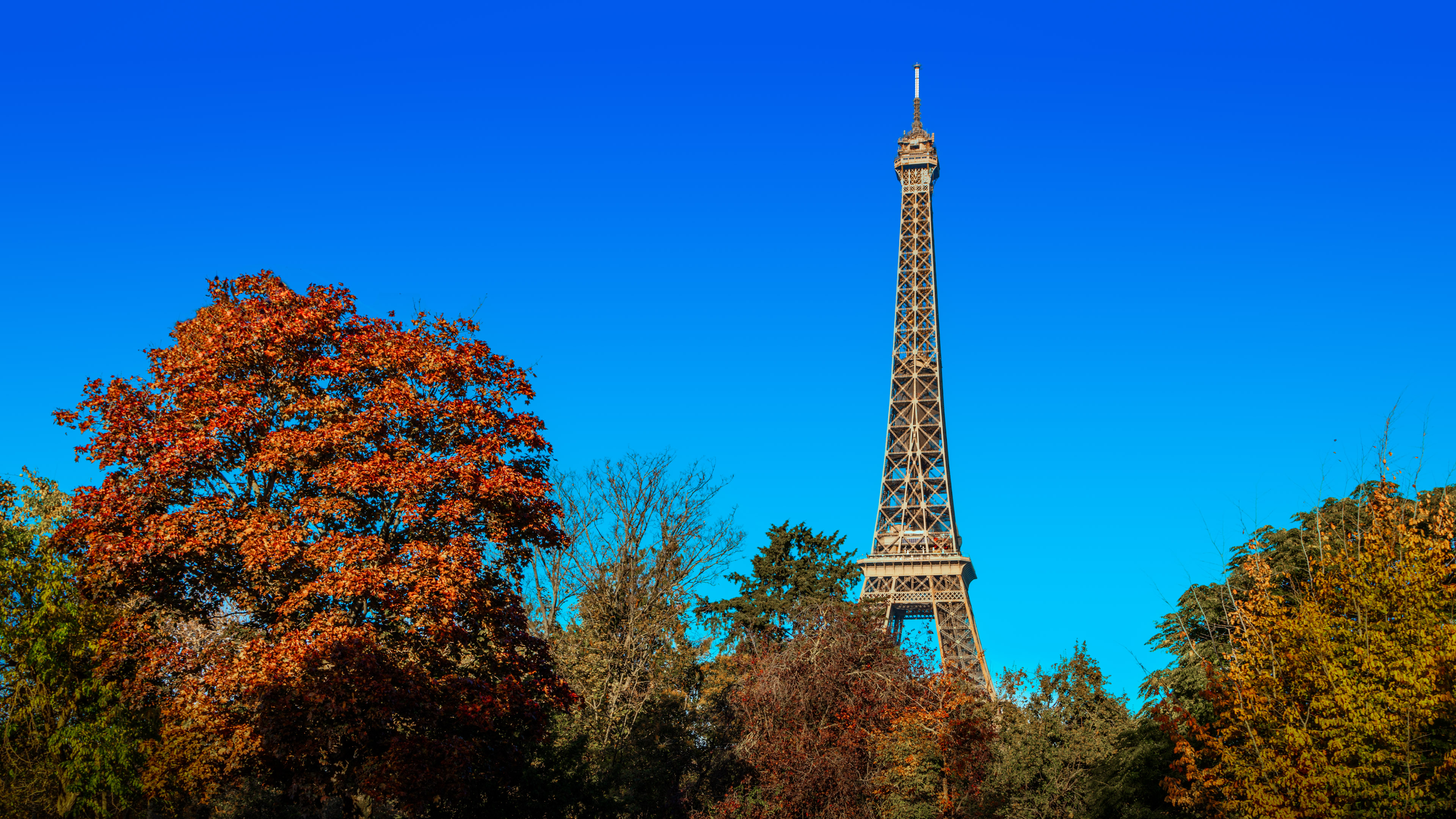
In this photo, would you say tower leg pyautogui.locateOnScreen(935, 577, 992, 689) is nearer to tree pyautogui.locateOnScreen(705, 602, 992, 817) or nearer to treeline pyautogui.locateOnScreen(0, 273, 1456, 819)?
tree pyautogui.locateOnScreen(705, 602, 992, 817)

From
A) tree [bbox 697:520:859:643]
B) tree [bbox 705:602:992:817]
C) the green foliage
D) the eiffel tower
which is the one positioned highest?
the eiffel tower

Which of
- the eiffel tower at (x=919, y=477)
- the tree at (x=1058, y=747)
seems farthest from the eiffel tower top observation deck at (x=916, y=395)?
the tree at (x=1058, y=747)

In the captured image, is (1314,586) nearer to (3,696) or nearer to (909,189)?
(3,696)

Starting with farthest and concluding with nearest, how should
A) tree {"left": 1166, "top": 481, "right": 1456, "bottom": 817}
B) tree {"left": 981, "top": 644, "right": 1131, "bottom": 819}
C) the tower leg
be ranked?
1. the tower leg
2. tree {"left": 981, "top": 644, "right": 1131, "bottom": 819}
3. tree {"left": 1166, "top": 481, "right": 1456, "bottom": 817}

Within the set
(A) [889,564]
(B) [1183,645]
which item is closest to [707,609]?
(A) [889,564]

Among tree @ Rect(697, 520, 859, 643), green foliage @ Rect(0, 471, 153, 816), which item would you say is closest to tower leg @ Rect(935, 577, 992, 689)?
tree @ Rect(697, 520, 859, 643)
